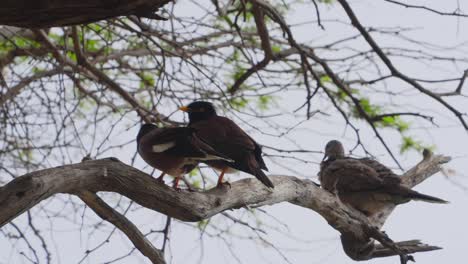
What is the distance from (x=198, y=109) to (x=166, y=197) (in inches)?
84.7

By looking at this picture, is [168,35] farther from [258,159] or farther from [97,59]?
[258,159]

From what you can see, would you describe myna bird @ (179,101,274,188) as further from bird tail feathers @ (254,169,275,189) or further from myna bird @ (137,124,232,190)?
myna bird @ (137,124,232,190)

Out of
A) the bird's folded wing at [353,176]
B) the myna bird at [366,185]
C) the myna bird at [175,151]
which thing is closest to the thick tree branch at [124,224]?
the myna bird at [175,151]

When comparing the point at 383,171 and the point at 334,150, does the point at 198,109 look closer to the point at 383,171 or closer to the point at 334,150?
the point at 383,171

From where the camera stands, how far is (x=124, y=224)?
3.50m

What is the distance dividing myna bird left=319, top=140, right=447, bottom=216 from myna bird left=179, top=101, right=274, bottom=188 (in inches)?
43.0

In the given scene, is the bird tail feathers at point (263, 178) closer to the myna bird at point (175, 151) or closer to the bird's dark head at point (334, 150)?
the myna bird at point (175, 151)

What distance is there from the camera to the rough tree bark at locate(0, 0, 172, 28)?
2.54 metres

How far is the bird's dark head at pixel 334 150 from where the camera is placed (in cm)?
697

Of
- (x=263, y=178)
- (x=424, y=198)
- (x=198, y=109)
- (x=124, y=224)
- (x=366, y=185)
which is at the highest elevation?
(x=198, y=109)

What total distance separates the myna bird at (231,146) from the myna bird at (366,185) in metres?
1.09

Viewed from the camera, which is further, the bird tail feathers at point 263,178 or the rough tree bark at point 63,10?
the bird tail feathers at point 263,178

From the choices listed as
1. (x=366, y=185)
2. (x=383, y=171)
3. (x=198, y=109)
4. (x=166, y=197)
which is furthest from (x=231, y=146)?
(x=383, y=171)

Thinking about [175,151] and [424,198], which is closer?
[175,151]
